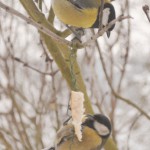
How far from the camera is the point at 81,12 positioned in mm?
926

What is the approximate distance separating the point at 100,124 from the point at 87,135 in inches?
3.6

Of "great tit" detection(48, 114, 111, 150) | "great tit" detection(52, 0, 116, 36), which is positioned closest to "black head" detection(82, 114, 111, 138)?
"great tit" detection(48, 114, 111, 150)

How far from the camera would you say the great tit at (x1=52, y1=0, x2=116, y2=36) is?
0.87 m

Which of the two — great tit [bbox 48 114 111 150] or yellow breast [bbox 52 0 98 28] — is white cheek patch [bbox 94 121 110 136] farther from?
yellow breast [bbox 52 0 98 28]

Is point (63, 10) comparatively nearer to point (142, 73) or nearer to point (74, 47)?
point (74, 47)

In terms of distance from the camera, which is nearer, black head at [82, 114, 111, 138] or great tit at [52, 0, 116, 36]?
black head at [82, 114, 111, 138]

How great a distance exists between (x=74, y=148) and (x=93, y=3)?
0.33 metres

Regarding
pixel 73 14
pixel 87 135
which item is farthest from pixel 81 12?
pixel 87 135

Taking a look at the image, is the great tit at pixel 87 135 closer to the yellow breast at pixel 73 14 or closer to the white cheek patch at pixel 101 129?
the white cheek patch at pixel 101 129

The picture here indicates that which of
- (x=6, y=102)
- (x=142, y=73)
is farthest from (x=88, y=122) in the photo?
(x=142, y=73)

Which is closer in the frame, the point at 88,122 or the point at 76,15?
the point at 88,122

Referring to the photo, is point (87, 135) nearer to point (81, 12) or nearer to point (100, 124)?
point (100, 124)

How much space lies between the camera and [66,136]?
83cm

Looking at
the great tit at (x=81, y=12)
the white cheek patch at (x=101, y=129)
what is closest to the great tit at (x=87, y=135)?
the white cheek patch at (x=101, y=129)
